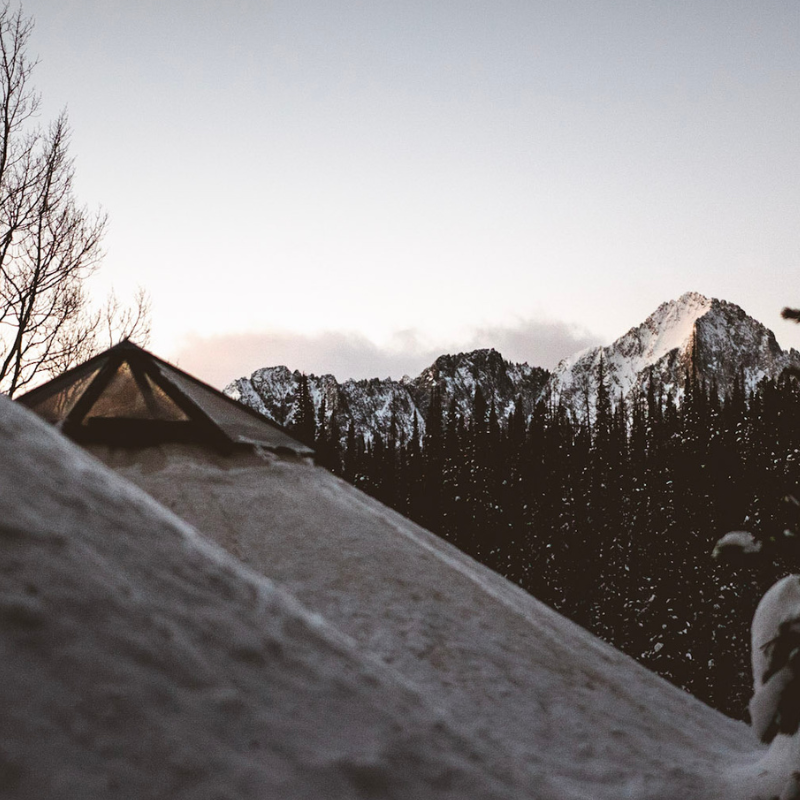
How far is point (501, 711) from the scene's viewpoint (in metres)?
3.14

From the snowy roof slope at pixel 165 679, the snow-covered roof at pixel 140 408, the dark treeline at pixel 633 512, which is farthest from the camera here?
the dark treeline at pixel 633 512

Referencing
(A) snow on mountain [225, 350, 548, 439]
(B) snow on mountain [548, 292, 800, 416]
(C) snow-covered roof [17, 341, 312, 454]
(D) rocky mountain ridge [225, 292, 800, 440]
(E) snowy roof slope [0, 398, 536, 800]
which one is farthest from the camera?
(B) snow on mountain [548, 292, 800, 416]

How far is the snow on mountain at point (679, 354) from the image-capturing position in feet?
477

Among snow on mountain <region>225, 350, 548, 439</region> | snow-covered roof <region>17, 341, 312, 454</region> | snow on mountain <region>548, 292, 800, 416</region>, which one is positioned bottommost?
snow-covered roof <region>17, 341, 312, 454</region>

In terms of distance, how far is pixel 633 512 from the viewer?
40.0m

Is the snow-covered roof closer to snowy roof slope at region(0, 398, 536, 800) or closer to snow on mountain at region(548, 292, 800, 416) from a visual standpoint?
snowy roof slope at region(0, 398, 536, 800)

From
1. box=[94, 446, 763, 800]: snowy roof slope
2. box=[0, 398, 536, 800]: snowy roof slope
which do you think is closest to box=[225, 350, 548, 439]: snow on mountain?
box=[94, 446, 763, 800]: snowy roof slope

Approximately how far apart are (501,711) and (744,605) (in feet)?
107

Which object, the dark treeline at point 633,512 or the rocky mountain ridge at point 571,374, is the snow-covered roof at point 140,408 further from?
the rocky mountain ridge at point 571,374

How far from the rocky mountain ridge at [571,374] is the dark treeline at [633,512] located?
293ft

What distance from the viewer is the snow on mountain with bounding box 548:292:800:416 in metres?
145

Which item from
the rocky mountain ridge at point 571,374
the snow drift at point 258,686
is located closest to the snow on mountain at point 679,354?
the rocky mountain ridge at point 571,374

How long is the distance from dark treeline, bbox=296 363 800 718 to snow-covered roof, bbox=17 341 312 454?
28906 millimetres

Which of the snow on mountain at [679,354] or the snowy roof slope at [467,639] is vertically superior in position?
the snow on mountain at [679,354]
